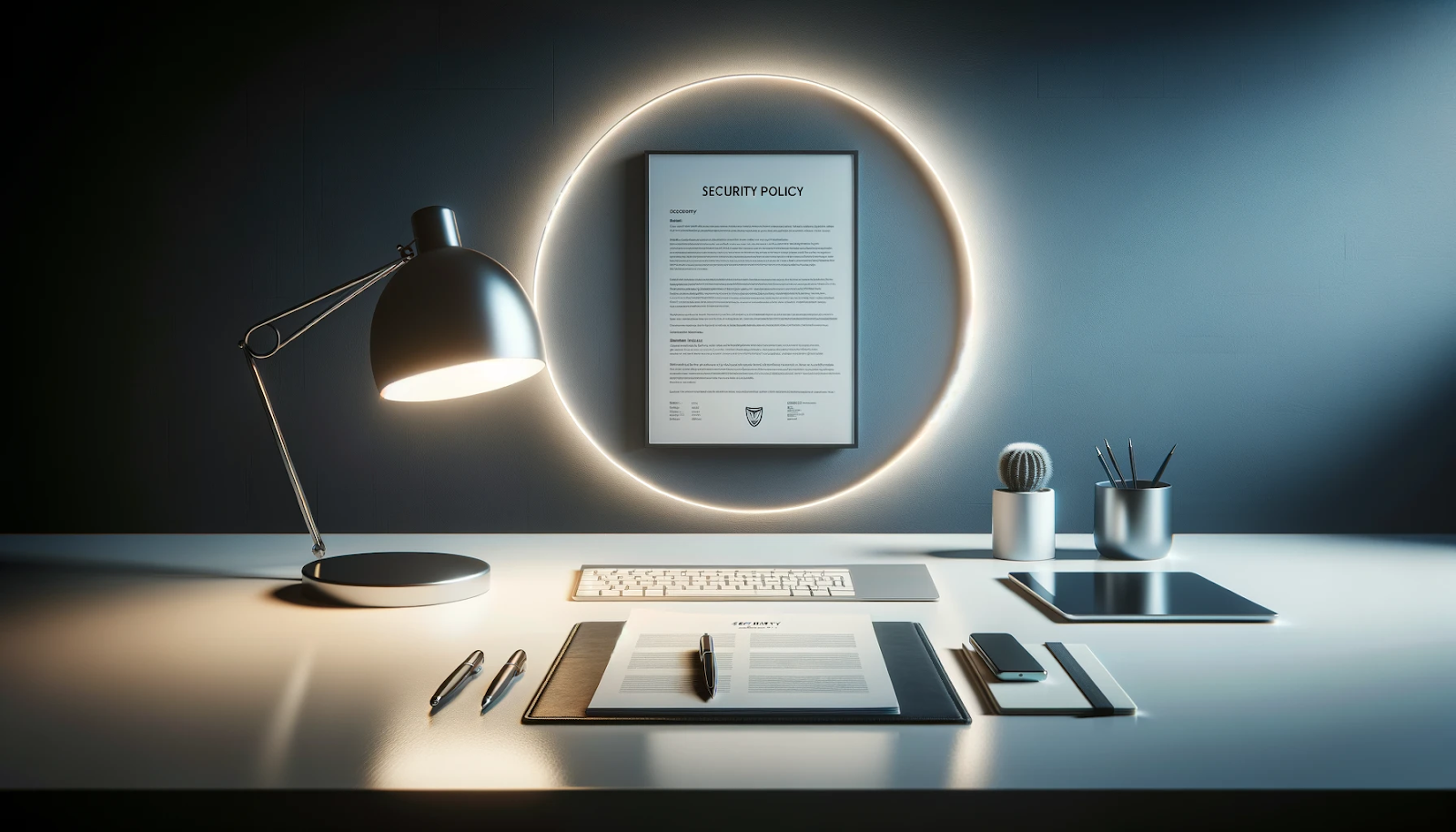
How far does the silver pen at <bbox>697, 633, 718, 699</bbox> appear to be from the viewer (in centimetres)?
83

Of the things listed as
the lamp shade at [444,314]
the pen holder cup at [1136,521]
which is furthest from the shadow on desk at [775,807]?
the pen holder cup at [1136,521]

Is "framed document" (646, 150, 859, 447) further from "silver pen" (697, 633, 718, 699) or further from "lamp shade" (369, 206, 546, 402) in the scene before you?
"silver pen" (697, 633, 718, 699)

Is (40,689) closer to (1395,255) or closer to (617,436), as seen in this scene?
(617,436)

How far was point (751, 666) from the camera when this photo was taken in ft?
2.93

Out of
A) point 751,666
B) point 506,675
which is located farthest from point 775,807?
point 506,675

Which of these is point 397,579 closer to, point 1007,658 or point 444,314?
point 444,314

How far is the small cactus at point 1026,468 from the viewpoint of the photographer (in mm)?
1448

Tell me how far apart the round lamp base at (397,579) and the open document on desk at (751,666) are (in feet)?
0.93

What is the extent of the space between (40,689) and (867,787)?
0.81 metres

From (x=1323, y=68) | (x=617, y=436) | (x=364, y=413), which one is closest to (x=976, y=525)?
(x=617, y=436)

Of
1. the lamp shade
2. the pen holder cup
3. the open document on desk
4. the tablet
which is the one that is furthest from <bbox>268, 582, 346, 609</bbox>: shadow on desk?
the pen holder cup

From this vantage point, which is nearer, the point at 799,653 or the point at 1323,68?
the point at 799,653

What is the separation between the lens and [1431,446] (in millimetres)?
1671

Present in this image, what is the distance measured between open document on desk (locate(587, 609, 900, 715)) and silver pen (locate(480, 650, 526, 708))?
0.30 ft
